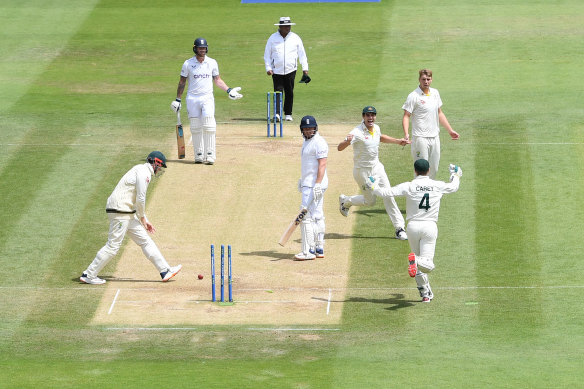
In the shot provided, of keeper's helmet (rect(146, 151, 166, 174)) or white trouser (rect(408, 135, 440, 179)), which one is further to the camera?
white trouser (rect(408, 135, 440, 179))

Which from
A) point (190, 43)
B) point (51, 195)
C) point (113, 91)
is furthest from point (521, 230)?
point (190, 43)

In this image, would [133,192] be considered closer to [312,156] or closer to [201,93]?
[312,156]

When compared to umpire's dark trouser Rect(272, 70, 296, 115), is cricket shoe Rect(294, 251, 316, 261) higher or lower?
lower

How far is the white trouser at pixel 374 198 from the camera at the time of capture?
67.0 feet

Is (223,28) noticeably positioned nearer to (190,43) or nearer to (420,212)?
(190,43)

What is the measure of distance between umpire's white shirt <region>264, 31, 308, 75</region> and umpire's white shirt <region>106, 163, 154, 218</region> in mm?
8809

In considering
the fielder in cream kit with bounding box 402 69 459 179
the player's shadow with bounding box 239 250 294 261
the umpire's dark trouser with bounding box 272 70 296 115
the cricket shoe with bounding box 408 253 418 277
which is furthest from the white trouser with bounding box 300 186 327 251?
the umpire's dark trouser with bounding box 272 70 296 115

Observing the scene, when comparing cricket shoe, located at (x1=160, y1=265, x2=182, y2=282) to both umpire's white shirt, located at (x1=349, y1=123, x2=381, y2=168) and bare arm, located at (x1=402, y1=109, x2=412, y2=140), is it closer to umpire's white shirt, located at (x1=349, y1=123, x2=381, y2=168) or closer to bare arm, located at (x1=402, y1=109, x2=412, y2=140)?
umpire's white shirt, located at (x1=349, y1=123, x2=381, y2=168)

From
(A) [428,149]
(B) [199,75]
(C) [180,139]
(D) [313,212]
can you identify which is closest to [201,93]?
(B) [199,75]

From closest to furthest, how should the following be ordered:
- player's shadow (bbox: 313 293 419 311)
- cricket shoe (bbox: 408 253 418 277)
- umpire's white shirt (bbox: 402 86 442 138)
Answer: cricket shoe (bbox: 408 253 418 277) → player's shadow (bbox: 313 293 419 311) → umpire's white shirt (bbox: 402 86 442 138)

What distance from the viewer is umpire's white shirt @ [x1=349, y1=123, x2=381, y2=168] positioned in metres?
20.2

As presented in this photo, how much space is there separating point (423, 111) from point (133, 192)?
5.51 meters

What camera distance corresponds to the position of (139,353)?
1634cm

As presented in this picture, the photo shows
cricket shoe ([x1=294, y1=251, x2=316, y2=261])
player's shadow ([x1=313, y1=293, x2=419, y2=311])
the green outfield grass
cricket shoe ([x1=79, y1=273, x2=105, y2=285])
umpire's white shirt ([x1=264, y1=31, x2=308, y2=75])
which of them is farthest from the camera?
umpire's white shirt ([x1=264, y1=31, x2=308, y2=75])
